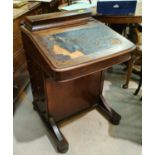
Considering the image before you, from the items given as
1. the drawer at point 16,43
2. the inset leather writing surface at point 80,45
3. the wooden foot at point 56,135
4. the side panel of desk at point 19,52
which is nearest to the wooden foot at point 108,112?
the wooden foot at point 56,135

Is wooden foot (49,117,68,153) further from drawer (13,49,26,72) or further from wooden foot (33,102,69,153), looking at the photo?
drawer (13,49,26,72)

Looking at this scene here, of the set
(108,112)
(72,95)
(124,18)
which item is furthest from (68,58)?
(124,18)

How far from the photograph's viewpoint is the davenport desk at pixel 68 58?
1023mm

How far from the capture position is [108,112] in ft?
6.00

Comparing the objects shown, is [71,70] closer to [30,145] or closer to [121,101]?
[30,145]

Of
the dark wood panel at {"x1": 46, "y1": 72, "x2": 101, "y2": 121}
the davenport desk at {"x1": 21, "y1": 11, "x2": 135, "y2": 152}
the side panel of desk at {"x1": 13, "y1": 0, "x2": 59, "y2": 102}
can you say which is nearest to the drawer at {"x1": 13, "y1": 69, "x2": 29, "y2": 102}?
the side panel of desk at {"x1": 13, "y1": 0, "x2": 59, "y2": 102}

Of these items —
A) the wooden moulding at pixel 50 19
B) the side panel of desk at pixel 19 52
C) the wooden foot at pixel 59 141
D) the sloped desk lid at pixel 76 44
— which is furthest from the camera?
the side panel of desk at pixel 19 52

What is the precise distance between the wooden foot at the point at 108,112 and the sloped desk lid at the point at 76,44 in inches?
32.3

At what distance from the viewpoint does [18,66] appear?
1.93 meters

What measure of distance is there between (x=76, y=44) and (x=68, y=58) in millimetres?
176

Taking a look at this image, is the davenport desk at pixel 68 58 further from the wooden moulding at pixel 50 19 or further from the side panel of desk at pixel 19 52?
the side panel of desk at pixel 19 52

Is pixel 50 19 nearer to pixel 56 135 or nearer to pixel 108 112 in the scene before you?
pixel 56 135
